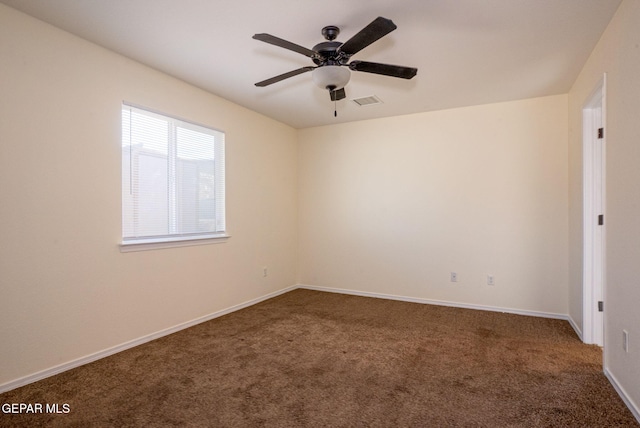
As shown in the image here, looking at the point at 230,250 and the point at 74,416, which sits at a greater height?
the point at 230,250

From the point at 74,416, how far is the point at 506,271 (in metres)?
4.42

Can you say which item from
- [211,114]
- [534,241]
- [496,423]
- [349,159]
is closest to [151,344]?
[211,114]

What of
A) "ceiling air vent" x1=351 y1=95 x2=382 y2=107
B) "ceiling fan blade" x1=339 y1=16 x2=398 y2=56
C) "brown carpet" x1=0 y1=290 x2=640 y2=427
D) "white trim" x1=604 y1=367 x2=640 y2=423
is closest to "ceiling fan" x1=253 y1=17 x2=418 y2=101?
"ceiling fan blade" x1=339 y1=16 x2=398 y2=56

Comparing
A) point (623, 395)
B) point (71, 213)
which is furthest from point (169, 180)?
point (623, 395)

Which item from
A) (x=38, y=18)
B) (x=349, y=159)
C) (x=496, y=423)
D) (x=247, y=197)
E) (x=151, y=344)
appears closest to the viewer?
(x=496, y=423)

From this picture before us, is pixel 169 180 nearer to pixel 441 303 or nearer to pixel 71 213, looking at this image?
pixel 71 213

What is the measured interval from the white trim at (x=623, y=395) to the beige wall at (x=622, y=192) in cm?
1

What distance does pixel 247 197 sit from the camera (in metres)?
4.59

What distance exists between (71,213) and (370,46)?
280cm

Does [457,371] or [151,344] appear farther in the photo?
[151,344]

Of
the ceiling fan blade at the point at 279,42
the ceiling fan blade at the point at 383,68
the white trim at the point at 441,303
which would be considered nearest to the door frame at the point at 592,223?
the white trim at the point at 441,303

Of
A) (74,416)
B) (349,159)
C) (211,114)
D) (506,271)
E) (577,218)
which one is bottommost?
(74,416)

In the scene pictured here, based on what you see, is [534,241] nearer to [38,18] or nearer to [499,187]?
[499,187]

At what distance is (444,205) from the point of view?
4574 mm
